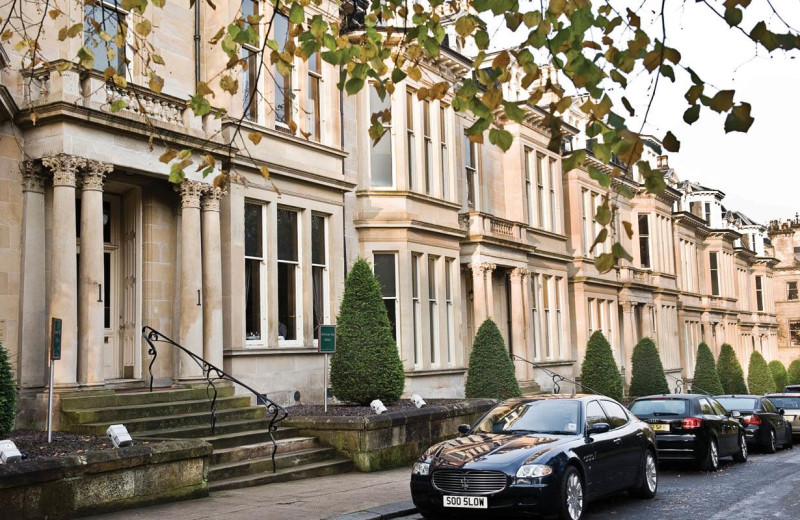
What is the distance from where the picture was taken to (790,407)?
26.8 m

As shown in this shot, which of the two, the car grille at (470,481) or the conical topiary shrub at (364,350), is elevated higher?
the conical topiary shrub at (364,350)

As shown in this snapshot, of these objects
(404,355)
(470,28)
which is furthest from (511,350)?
(470,28)

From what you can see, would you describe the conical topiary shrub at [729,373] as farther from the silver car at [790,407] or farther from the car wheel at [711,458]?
the car wheel at [711,458]

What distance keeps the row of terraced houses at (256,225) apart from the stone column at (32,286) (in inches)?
1.3

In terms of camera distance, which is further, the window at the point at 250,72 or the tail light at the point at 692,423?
the window at the point at 250,72

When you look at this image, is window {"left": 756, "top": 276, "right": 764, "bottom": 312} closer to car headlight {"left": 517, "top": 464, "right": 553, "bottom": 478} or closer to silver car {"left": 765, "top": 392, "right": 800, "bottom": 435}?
silver car {"left": 765, "top": 392, "right": 800, "bottom": 435}

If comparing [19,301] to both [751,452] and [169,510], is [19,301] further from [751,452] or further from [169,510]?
[751,452]

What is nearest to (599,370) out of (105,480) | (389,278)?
(389,278)

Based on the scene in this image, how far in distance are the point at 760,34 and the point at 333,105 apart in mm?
15562

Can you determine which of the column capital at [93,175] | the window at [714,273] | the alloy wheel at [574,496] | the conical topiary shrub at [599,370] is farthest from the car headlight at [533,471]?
the window at [714,273]

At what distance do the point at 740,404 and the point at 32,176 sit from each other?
17.4m

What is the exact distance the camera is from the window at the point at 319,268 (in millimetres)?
20906

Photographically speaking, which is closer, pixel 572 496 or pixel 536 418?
pixel 572 496

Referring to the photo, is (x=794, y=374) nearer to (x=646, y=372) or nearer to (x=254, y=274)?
(x=646, y=372)
